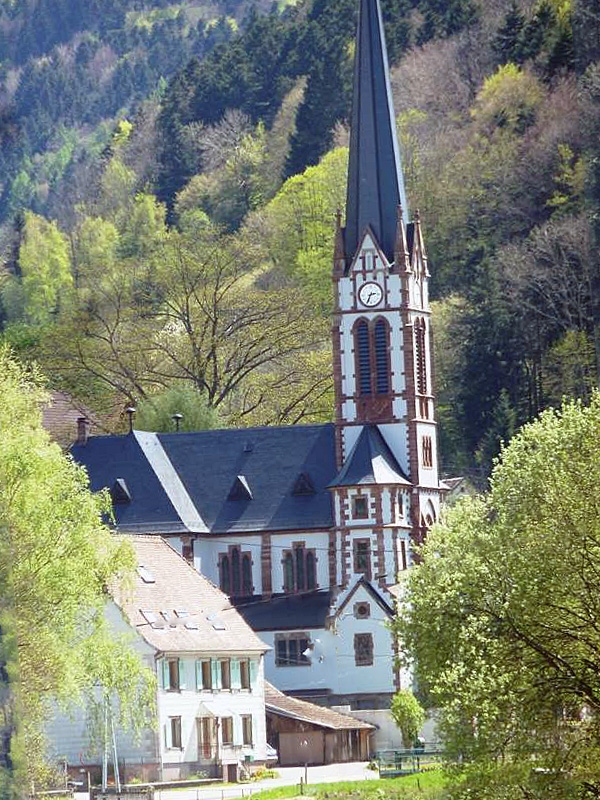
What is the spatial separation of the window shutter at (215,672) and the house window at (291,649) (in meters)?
12.0

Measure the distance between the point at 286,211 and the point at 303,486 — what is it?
49020mm

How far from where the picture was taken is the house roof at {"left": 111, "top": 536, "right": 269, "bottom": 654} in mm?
74125

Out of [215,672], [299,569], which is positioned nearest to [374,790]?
[215,672]

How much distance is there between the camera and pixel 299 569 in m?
92.5

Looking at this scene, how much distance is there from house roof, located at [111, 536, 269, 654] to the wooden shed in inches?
114

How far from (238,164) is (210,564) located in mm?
75024

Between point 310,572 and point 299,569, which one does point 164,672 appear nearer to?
point 310,572

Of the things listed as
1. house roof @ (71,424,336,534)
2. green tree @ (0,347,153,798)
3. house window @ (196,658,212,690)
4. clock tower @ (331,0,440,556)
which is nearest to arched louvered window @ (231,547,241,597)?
house roof @ (71,424,336,534)

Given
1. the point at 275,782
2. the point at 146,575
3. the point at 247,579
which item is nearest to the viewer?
the point at 275,782

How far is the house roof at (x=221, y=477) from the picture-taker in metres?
93.2

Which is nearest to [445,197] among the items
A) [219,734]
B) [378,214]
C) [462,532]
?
[378,214]

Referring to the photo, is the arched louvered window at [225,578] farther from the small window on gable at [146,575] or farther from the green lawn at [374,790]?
the green lawn at [374,790]

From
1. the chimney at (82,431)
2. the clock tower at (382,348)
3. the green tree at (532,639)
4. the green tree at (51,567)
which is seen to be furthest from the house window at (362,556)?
the green tree at (532,639)

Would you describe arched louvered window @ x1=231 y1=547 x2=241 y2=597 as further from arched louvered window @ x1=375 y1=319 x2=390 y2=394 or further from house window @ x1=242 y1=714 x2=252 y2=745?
house window @ x1=242 y1=714 x2=252 y2=745
